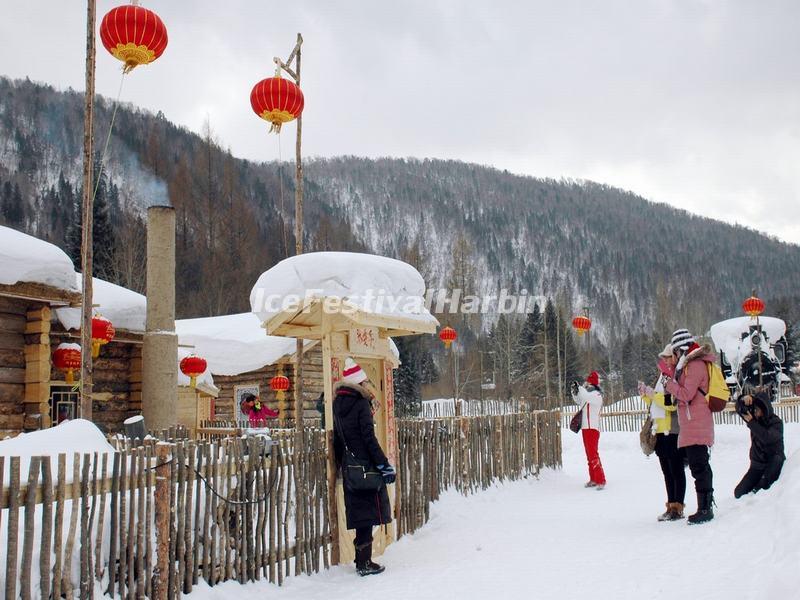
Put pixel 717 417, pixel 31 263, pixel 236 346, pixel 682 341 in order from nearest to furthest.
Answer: pixel 682 341 → pixel 31 263 → pixel 717 417 → pixel 236 346

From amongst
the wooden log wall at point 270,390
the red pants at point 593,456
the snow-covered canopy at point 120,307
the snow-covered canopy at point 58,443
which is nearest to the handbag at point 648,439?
the red pants at point 593,456

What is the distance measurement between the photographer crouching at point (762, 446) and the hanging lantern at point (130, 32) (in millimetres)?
7388

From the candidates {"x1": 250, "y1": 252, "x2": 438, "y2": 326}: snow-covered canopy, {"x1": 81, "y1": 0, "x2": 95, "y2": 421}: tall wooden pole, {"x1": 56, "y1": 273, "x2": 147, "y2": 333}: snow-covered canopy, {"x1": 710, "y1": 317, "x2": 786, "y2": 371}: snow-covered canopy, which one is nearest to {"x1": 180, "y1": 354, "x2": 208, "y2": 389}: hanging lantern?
{"x1": 56, "y1": 273, "x2": 147, "y2": 333}: snow-covered canopy

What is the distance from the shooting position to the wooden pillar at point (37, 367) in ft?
36.1

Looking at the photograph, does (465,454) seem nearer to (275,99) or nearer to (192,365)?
(275,99)

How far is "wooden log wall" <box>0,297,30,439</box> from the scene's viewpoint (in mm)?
10875

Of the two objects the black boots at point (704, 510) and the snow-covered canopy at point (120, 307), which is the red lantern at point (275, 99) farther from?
the black boots at point (704, 510)

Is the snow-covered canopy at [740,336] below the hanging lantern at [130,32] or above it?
below

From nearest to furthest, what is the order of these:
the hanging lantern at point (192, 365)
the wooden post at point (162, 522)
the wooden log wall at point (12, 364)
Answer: the wooden post at point (162, 522), the wooden log wall at point (12, 364), the hanging lantern at point (192, 365)

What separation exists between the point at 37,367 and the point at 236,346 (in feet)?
39.5

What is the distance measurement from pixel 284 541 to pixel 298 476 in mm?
560

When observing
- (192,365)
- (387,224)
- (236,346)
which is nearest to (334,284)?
(192,365)

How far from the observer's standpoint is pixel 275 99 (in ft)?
30.5

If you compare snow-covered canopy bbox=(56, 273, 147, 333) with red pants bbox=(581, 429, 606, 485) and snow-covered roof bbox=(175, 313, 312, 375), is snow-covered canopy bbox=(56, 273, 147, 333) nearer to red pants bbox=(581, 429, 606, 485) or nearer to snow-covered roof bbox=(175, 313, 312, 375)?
snow-covered roof bbox=(175, 313, 312, 375)
